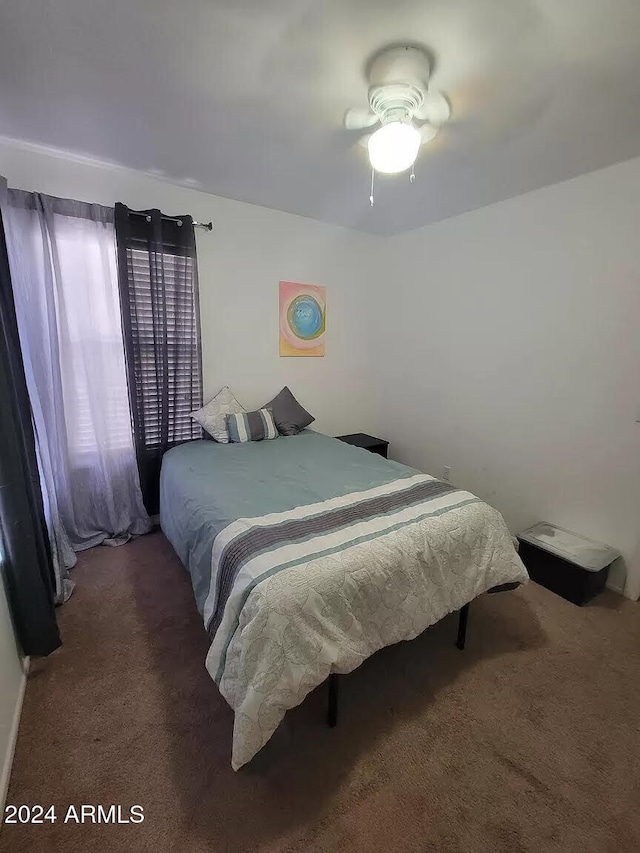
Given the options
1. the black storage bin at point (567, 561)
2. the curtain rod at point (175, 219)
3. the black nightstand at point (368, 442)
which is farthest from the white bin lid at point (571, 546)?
the curtain rod at point (175, 219)

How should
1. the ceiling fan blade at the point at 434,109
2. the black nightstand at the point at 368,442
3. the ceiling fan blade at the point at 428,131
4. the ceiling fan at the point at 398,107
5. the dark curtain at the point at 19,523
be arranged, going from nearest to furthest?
the ceiling fan at the point at 398,107 → the dark curtain at the point at 19,523 → the ceiling fan blade at the point at 434,109 → the ceiling fan blade at the point at 428,131 → the black nightstand at the point at 368,442

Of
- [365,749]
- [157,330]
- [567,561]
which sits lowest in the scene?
[365,749]

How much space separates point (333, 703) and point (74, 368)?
8.07 feet

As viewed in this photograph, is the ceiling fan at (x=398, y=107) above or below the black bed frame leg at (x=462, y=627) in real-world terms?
above

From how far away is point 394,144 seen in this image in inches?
62.7

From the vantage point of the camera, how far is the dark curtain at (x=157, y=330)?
2.53 m

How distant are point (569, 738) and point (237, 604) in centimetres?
140

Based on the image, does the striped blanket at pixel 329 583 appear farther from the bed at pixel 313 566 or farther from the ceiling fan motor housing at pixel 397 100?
the ceiling fan motor housing at pixel 397 100

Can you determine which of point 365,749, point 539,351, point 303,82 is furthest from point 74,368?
point 539,351

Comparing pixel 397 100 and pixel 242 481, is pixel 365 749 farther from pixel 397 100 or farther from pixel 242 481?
pixel 397 100

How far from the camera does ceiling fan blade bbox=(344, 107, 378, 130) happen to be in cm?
174

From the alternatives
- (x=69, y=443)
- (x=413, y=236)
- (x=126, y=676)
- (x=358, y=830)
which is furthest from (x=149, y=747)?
(x=413, y=236)

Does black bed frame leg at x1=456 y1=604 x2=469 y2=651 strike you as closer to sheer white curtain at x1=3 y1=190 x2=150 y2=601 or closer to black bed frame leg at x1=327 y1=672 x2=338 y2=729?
black bed frame leg at x1=327 y1=672 x2=338 y2=729

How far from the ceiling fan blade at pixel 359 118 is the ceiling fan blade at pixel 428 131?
0.80 ft
